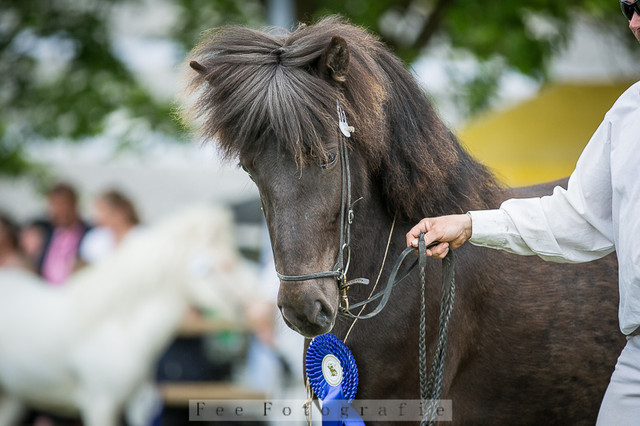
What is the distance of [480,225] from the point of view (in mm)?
2504

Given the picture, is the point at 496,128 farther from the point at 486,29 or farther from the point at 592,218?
the point at 592,218

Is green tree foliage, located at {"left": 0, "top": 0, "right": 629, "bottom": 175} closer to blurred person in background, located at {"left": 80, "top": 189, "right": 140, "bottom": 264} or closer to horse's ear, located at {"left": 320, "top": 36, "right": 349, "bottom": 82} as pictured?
blurred person in background, located at {"left": 80, "top": 189, "right": 140, "bottom": 264}

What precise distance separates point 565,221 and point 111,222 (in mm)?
6081

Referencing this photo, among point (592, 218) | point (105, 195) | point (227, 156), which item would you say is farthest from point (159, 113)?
point (592, 218)

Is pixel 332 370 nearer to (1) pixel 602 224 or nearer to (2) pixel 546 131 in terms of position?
(1) pixel 602 224

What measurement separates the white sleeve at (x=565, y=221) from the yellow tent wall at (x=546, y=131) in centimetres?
424

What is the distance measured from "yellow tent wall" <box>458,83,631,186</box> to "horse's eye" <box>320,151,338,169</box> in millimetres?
4366

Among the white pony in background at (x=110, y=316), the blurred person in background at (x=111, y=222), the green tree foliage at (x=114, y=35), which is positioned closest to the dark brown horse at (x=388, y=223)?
the green tree foliage at (x=114, y=35)

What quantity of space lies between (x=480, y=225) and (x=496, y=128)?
4.93m

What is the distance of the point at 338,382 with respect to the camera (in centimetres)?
274

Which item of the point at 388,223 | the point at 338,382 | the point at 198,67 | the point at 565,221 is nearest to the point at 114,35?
the point at 198,67

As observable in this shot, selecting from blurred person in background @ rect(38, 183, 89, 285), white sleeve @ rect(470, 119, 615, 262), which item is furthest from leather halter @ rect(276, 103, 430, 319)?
blurred person in background @ rect(38, 183, 89, 285)

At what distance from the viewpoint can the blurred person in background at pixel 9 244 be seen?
7.87 meters

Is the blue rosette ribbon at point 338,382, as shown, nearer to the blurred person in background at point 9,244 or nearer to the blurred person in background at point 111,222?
the blurred person in background at point 111,222
